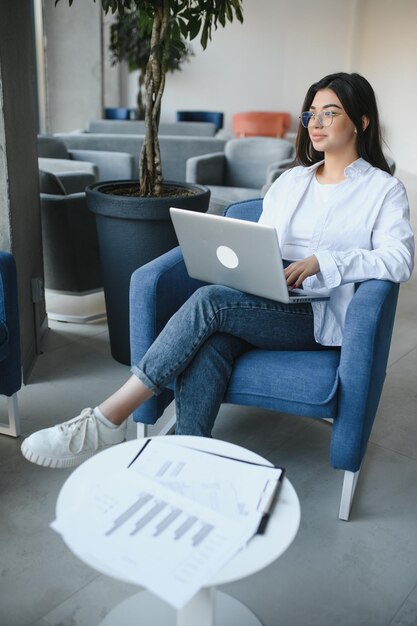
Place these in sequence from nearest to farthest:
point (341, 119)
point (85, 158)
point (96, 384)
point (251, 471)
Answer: point (251, 471), point (341, 119), point (96, 384), point (85, 158)

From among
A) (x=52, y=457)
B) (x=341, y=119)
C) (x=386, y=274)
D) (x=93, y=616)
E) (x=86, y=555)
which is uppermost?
(x=341, y=119)

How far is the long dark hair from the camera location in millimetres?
2002

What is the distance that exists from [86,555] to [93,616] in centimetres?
53

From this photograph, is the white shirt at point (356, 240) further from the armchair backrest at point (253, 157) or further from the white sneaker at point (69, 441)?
the armchair backrest at point (253, 157)

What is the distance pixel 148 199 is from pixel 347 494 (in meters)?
1.37

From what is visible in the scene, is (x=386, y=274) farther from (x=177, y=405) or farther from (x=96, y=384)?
(x=96, y=384)

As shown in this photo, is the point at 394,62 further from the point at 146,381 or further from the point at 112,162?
the point at 146,381

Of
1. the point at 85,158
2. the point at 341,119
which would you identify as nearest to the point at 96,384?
the point at 341,119

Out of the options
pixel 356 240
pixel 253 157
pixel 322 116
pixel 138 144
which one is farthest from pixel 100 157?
pixel 356 240

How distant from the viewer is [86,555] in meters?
1.11

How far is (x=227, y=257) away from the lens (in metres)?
1.89

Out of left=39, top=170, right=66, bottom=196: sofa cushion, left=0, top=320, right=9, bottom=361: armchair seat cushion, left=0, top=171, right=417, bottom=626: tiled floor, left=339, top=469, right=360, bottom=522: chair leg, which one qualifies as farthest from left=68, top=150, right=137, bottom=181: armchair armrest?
left=339, top=469, right=360, bottom=522: chair leg

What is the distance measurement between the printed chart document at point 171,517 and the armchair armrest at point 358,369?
0.51 meters

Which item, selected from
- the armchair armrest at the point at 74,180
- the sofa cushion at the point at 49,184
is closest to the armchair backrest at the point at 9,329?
the sofa cushion at the point at 49,184
